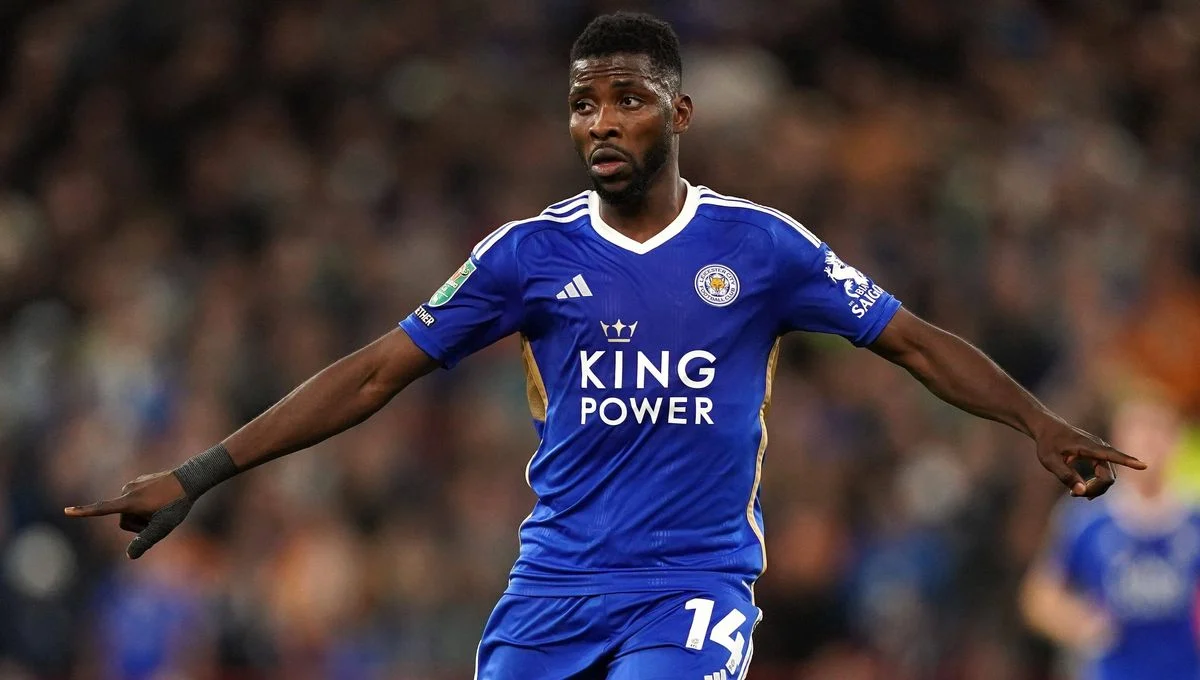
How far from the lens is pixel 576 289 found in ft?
17.1

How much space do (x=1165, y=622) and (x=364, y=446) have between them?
4.82 metres

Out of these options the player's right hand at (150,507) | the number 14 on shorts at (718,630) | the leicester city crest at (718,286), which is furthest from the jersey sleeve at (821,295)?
the player's right hand at (150,507)

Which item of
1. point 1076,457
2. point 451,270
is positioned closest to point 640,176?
point 1076,457

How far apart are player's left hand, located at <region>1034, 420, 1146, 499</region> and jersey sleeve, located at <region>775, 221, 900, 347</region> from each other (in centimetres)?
56

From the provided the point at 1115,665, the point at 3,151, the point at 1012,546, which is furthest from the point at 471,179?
the point at 1115,665

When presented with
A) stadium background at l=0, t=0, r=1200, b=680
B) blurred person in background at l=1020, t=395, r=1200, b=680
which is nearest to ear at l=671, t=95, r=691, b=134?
blurred person in background at l=1020, t=395, r=1200, b=680

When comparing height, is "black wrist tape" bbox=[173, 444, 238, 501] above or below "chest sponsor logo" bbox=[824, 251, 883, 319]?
below

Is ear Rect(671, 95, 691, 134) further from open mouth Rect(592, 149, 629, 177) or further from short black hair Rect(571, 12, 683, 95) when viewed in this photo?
open mouth Rect(592, 149, 629, 177)

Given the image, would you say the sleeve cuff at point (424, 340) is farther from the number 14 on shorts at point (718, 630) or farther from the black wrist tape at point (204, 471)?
the number 14 on shorts at point (718, 630)

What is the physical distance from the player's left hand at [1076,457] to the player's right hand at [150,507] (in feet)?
7.76

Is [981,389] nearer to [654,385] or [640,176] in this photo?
[654,385]

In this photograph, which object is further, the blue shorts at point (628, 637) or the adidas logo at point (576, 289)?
the adidas logo at point (576, 289)

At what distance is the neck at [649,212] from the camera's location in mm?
5273

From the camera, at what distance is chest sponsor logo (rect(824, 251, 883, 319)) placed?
525 centimetres
